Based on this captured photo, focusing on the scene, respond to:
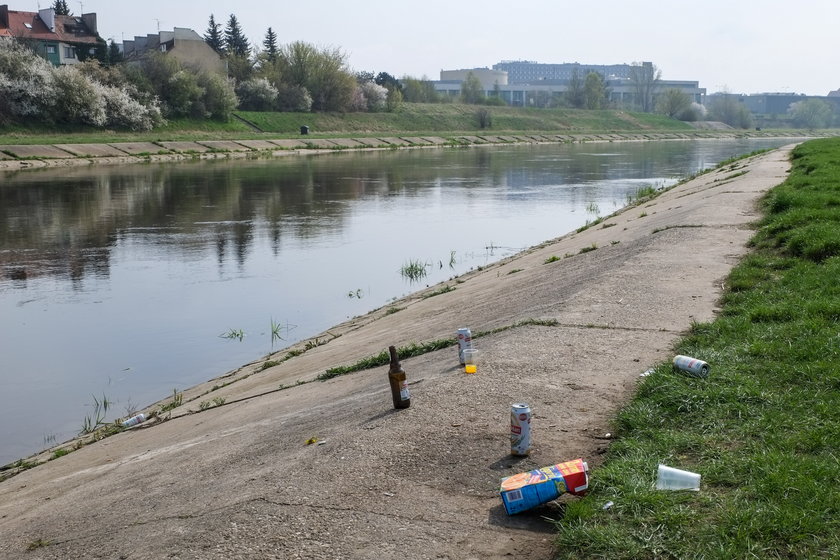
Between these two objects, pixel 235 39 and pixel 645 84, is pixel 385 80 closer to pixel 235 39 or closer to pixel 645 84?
pixel 235 39

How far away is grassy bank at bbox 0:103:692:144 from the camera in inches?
2383

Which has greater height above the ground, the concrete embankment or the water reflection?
the concrete embankment

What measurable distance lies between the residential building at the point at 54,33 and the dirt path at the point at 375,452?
79.5m

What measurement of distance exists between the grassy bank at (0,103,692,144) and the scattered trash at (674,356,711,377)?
175 feet

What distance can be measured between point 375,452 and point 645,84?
164804 millimetres

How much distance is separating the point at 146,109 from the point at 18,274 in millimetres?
52516

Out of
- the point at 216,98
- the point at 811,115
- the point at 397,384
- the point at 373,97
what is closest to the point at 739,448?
the point at 397,384

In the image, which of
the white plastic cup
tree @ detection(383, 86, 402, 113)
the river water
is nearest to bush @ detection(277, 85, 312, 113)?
tree @ detection(383, 86, 402, 113)

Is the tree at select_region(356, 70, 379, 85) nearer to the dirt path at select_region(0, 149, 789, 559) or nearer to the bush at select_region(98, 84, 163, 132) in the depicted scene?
the bush at select_region(98, 84, 163, 132)

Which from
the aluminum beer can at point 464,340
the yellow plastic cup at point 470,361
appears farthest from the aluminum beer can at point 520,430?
the aluminum beer can at point 464,340

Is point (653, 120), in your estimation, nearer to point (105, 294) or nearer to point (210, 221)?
point (210, 221)

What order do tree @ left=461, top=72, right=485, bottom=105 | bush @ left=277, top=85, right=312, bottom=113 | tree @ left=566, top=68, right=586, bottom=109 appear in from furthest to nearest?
tree @ left=566, top=68, right=586, bottom=109 < tree @ left=461, top=72, right=485, bottom=105 < bush @ left=277, top=85, right=312, bottom=113

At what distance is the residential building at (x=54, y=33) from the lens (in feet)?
265

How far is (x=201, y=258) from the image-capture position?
66.6 feet
